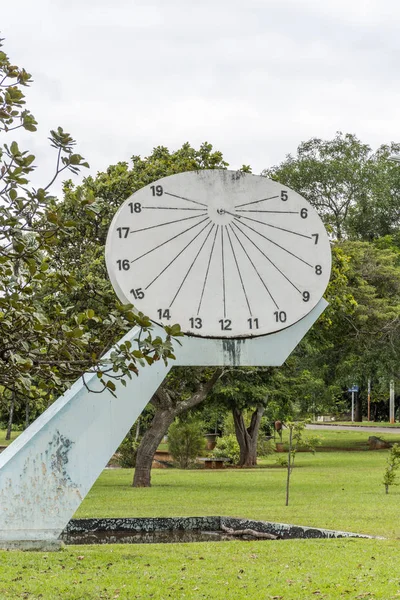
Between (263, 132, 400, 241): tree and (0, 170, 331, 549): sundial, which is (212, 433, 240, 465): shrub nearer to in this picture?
(263, 132, 400, 241): tree

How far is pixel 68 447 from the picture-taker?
366 inches

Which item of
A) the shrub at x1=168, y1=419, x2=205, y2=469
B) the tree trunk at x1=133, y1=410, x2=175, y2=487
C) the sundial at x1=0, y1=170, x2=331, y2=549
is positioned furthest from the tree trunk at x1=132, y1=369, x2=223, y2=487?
the sundial at x1=0, y1=170, x2=331, y2=549

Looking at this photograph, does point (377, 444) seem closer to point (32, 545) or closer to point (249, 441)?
point (249, 441)

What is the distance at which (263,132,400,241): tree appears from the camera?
36.3 meters

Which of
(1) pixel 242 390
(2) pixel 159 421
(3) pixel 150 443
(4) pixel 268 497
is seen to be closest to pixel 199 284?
(4) pixel 268 497

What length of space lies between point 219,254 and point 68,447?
107 inches

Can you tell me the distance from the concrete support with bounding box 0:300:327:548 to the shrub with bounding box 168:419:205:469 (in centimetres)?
1949

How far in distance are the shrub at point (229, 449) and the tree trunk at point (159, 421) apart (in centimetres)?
1132

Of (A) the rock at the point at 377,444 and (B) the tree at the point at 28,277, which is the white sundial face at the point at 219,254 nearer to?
(B) the tree at the point at 28,277

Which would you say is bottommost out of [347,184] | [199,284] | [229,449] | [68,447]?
[229,449]

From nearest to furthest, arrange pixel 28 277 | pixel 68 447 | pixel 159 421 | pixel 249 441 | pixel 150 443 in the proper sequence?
pixel 28 277 < pixel 68 447 < pixel 159 421 < pixel 150 443 < pixel 249 441

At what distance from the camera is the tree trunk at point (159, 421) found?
64.8 ft

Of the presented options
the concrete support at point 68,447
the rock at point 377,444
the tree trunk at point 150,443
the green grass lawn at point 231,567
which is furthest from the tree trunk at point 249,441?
the concrete support at point 68,447

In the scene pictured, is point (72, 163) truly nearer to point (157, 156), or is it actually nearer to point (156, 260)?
point (156, 260)
